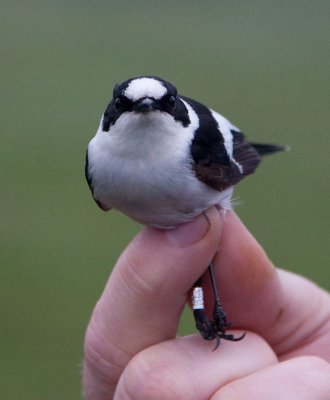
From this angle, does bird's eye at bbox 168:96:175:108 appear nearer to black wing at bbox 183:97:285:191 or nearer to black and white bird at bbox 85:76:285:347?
black and white bird at bbox 85:76:285:347

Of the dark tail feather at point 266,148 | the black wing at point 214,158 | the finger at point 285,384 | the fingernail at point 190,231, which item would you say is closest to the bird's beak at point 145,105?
the black wing at point 214,158

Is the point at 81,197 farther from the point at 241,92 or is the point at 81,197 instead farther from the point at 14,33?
the point at 14,33

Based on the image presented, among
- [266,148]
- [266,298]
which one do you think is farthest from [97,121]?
[266,298]

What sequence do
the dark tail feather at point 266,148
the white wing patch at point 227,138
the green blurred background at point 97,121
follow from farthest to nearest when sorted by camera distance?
the green blurred background at point 97,121 → the dark tail feather at point 266,148 → the white wing patch at point 227,138

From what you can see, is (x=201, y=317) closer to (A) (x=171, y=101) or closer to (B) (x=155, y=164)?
Result: (B) (x=155, y=164)

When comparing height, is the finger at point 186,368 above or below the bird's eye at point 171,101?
below

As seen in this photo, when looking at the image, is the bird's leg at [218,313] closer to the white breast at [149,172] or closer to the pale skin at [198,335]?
the pale skin at [198,335]

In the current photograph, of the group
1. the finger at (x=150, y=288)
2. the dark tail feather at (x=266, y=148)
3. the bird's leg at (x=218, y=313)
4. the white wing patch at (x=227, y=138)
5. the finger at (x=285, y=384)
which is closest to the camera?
the finger at (x=285, y=384)

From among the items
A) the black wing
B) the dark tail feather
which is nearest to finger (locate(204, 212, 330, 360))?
the black wing
